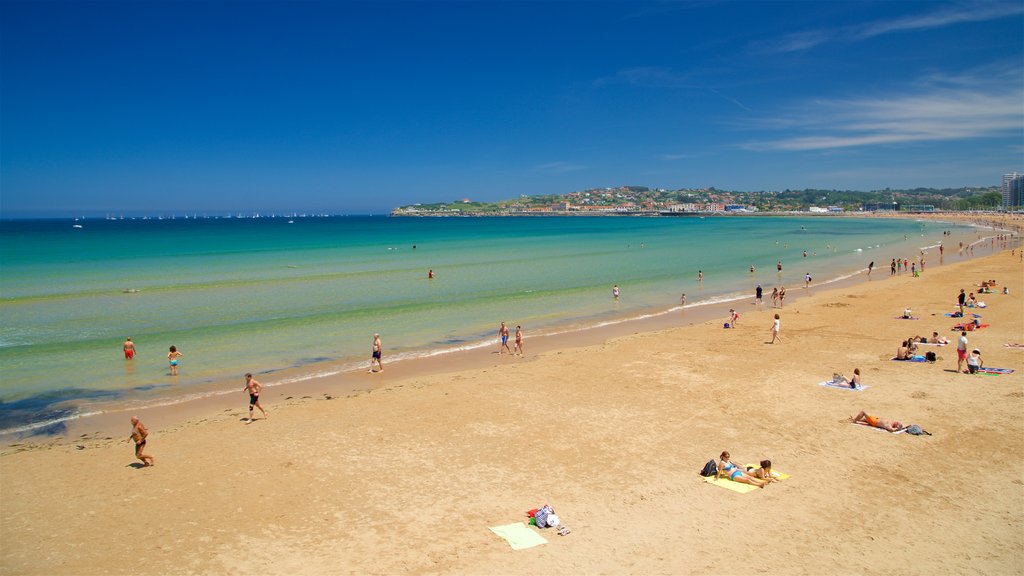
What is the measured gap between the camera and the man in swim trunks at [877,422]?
12.4 m

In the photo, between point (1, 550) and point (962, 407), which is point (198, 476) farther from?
point (962, 407)

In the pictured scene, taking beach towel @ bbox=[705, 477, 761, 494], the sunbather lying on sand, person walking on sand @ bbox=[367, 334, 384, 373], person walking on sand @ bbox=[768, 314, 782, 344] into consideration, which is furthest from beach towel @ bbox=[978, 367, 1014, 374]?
person walking on sand @ bbox=[367, 334, 384, 373]

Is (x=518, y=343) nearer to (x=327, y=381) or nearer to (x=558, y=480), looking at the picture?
(x=327, y=381)

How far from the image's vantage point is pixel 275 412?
49.0 feet

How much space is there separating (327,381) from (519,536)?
11007 mm

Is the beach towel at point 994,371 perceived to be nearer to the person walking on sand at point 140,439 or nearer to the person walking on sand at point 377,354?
the person walking on sand at point 377,354

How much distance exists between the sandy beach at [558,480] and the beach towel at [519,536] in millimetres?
143

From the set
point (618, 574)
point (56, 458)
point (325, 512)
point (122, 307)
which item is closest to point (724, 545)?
point (618, 574)

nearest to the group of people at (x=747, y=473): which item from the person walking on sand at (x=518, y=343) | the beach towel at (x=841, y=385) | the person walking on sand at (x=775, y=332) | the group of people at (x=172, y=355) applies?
the beach towel at (x=841, y=385)

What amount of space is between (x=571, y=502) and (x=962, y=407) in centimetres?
1009

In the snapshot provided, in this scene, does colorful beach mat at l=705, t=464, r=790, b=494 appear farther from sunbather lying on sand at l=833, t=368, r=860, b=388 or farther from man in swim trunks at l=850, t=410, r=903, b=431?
sunbather lying on sand at l=833, t=368, r=860, b=388

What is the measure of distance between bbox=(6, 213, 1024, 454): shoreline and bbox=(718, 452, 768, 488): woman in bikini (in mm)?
9947

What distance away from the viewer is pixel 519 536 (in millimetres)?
8648

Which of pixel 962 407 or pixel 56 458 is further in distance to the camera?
pixel 962 407
